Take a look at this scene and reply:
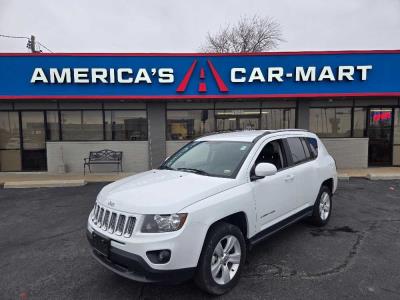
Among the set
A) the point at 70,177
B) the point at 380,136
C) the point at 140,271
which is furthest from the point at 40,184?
the point at 380,136

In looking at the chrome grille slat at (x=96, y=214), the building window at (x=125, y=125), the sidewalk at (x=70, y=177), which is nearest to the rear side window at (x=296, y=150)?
the chrome grille slat at (x=96, y=214)

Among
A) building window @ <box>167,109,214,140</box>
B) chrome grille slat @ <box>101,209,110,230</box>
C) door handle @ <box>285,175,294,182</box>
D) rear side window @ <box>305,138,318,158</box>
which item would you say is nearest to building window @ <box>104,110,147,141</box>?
building window @ <box>167,109,214,140</box>

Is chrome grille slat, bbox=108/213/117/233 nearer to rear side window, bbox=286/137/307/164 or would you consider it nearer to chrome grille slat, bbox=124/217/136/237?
chrome grille slat, bbox=124/217/136/237

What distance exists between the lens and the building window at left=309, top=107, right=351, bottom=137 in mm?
11750

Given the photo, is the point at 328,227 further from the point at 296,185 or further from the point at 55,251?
the point at 55,251

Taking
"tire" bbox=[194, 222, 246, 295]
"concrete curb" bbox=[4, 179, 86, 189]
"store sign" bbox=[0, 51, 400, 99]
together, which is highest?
"store sign" bbox=[0, 51, 400, 99]

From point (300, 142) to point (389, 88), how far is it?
8.07 metres

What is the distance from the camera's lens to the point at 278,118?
11734mm

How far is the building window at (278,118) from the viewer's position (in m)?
11.7

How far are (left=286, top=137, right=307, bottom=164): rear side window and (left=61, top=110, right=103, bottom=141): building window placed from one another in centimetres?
887

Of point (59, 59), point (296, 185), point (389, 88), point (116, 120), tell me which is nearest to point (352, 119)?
point (389, 88)

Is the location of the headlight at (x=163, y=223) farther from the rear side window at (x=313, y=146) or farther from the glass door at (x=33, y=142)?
the glass door at (x=33, y=142)

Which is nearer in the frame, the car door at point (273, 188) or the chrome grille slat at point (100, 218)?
the chrome grille slat at point (100, 218)

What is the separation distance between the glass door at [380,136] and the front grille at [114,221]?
12.0 metres
